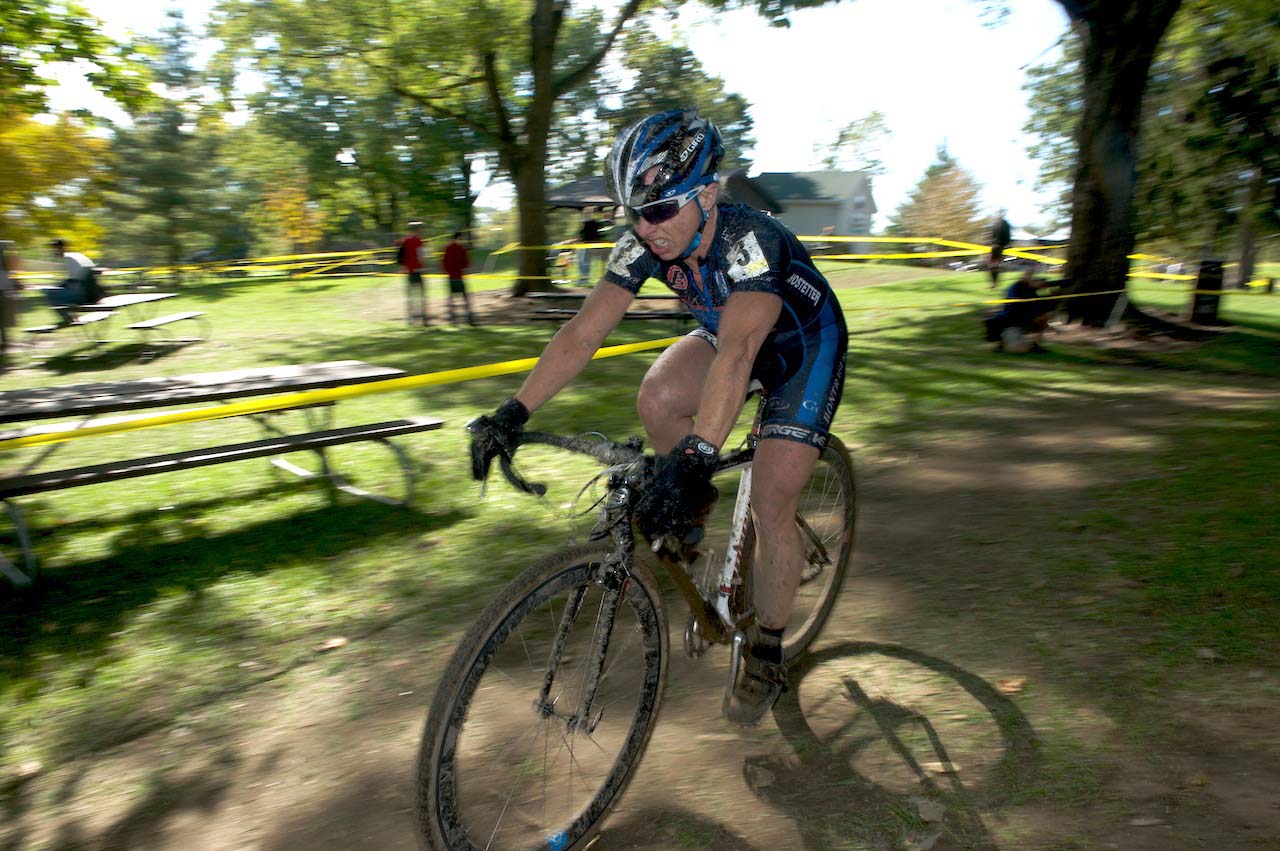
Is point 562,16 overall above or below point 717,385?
above

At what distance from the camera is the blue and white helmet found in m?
2.88

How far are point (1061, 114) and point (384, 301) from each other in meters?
26.9

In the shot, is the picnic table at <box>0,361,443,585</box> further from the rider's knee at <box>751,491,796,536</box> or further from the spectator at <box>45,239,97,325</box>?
the spectator at <box>45,239,97,325</box>

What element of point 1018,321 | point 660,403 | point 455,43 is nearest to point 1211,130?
point 1018,321

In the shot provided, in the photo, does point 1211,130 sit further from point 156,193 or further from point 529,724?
point 156,193

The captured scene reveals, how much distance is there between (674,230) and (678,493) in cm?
94

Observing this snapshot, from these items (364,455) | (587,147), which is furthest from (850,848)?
(587,147)

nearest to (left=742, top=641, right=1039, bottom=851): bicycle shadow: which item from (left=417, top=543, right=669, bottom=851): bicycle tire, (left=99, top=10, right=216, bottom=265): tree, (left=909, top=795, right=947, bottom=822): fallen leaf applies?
(left=909, top=795, right=947, bottom=822): fallen leaf

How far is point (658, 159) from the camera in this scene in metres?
2.88

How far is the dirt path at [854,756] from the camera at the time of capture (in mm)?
2965

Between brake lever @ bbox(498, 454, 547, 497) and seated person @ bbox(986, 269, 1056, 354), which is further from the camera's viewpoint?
seated person @ bbox(986, 269, 1056, 354)

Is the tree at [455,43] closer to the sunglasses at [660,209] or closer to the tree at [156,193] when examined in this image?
the sunglasses at [660,209]

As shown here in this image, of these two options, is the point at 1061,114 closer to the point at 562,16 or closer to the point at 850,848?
the point at 562,16

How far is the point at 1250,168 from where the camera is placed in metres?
18.7
